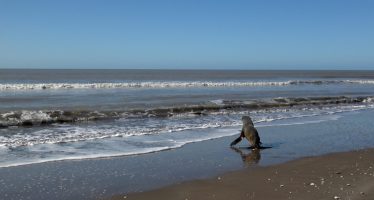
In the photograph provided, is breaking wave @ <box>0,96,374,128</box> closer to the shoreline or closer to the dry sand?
the shoreline

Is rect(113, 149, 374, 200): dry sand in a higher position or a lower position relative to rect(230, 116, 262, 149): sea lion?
lower

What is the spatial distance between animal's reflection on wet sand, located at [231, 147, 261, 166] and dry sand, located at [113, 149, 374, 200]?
691mm

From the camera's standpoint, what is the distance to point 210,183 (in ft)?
26.2

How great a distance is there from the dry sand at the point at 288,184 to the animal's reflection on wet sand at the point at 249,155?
69cm

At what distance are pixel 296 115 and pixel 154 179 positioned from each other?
13.6 metres

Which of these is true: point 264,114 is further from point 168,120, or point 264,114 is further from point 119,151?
point 119,151

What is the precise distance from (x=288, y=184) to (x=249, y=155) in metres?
3.11

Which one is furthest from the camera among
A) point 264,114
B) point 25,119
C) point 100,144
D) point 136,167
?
point 264,114

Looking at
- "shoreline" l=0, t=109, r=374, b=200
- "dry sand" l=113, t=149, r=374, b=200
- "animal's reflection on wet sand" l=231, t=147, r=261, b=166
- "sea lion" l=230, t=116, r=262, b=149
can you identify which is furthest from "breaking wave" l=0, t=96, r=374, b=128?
"dry sand" l=113, t=149, r=374, b=200

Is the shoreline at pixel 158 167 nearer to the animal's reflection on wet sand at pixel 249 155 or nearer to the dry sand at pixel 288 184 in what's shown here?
the animal's reflection on wet sand at pixel 249 155

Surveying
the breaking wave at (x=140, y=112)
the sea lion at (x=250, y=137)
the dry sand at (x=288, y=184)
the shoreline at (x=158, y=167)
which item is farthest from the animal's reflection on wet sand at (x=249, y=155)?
the breaking wave at (x=140, y=112)

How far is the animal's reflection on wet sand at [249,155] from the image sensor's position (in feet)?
32.9

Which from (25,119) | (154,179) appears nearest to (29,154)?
(154,179)

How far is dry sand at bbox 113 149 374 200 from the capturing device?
23.3 ft
